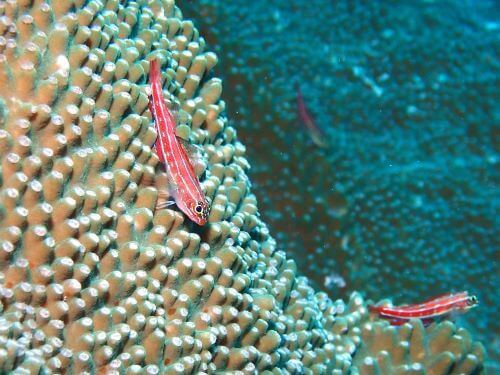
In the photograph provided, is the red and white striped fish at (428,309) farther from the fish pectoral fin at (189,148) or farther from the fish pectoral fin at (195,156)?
the fish pectoral fin at (189,148)

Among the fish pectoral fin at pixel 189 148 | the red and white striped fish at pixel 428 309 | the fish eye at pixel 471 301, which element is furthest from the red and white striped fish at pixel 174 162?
the fish eye at pixel 471 301

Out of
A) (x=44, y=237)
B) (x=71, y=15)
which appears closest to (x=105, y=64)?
(x=71, y=15)

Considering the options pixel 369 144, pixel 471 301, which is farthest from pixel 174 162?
pixel 369 144

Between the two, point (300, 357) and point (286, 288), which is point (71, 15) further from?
point (300, 357)

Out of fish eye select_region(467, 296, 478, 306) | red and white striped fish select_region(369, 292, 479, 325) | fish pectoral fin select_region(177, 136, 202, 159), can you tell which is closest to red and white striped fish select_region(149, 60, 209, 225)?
fish pectoral fin select_region(177, 136, 202, 159)

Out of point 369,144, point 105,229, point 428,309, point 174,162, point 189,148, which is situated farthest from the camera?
point 369,144

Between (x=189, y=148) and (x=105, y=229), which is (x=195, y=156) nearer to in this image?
(x=189, y=148)
